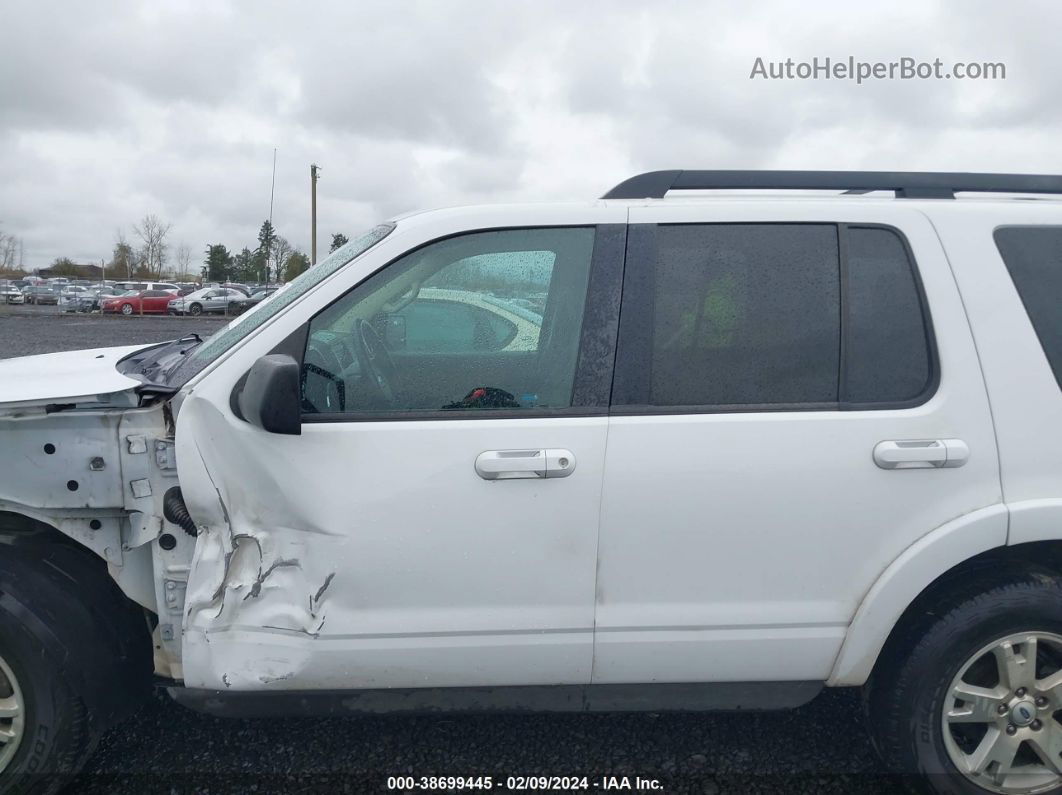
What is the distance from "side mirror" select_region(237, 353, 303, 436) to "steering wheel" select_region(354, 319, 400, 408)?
10.6 inches

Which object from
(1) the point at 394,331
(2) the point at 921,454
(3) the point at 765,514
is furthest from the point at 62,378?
(2) the point at 921,454

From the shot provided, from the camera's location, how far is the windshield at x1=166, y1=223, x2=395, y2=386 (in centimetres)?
268

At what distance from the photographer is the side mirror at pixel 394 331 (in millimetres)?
2715

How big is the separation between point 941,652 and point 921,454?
24.0 inches

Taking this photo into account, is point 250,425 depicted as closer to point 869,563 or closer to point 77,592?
point 77,592

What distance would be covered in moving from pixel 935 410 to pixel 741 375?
58cm

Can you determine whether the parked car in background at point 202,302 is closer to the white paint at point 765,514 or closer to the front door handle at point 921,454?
the white paint at point 765,514

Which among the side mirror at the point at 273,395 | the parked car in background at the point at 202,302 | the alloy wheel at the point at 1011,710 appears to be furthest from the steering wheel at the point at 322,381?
the parked car in background at the point at 202,302

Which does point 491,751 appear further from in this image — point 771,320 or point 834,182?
point 834,182

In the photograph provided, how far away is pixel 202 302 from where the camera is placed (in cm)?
3950

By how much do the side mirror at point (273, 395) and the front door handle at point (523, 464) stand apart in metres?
0.55

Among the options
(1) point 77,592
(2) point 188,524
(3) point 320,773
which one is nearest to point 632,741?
(3) point 320,773

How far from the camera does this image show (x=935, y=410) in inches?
100

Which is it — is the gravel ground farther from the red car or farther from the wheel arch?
the red car
